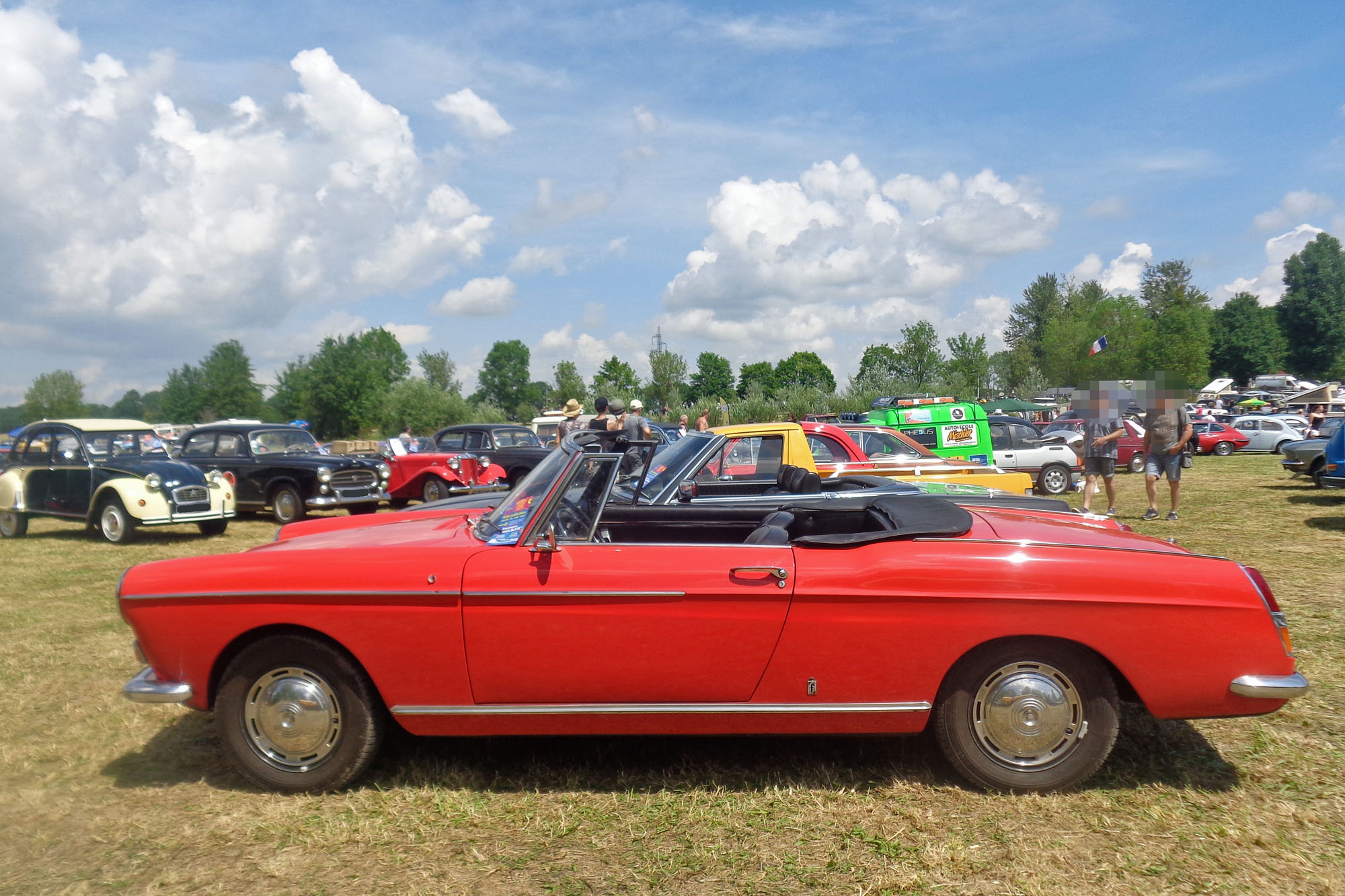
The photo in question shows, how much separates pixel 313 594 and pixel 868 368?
52.3 m

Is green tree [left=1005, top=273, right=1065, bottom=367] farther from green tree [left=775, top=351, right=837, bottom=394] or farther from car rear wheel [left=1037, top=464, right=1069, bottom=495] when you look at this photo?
car rear wheel [left=1037, top=464, right=1069, bottom=495]

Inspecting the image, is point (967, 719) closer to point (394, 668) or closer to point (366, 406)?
point (394, 668)

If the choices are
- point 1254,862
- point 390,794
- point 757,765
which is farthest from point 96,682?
point 1254,862

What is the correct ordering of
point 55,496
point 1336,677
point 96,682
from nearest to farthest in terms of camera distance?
point 1336,677
point 96,682
point 55,496

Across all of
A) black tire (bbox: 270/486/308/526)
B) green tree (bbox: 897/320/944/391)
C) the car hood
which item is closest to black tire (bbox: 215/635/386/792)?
the car hood

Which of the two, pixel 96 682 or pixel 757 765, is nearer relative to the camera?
pixel 757 765

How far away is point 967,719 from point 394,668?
2.17 metres

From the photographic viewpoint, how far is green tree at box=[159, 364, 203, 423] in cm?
8875

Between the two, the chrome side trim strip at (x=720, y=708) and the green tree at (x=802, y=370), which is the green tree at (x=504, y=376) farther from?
the chrome side trim strip at (x=720, y=708)

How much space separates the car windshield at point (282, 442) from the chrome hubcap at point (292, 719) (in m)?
11.1

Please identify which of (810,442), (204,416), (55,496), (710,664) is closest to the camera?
(710,664)

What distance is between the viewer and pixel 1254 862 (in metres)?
2.83

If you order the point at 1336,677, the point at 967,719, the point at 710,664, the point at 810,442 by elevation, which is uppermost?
the point at 810,442

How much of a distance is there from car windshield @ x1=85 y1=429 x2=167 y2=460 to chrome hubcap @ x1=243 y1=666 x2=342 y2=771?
33.6 feet
